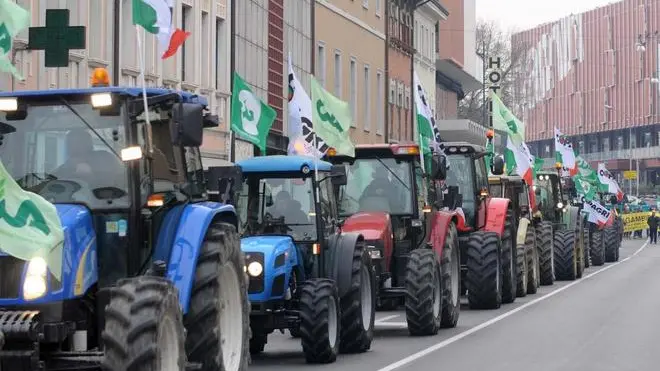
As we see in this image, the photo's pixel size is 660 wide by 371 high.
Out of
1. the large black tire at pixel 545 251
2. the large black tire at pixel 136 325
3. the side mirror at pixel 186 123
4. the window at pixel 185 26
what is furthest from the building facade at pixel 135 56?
the large black tire at pixel 136 325

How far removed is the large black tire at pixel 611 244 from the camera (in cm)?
4700

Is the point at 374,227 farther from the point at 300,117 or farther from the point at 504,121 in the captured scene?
the point at 504,121

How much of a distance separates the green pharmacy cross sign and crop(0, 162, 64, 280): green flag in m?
10.8

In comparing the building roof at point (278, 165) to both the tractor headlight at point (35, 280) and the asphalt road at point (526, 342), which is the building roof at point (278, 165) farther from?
the tractor headlight at point (35, 280)

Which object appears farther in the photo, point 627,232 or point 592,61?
point 592,61

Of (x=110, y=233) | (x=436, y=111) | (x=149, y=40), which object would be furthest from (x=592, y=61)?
(x=110, y=233)

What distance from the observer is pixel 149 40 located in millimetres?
31031

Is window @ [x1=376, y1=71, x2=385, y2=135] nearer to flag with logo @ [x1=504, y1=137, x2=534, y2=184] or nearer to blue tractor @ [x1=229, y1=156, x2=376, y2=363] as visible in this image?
flag with logo @ [x1=504, y1=137, x2=534, y2=184]

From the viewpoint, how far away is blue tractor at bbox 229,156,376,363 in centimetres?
1465

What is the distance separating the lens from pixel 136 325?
28.6 ft

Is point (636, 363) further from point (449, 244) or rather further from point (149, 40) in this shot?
point (149, 40)

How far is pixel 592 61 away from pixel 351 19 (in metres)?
94.5

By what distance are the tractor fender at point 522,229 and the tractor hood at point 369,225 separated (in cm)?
1026

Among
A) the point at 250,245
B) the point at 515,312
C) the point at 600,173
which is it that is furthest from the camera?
the point at 600,173
